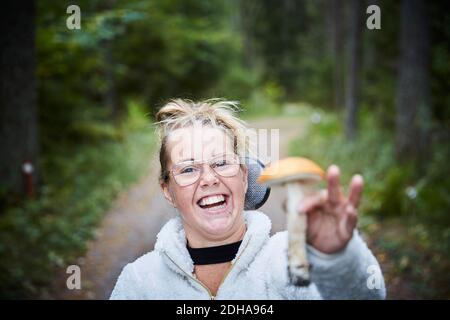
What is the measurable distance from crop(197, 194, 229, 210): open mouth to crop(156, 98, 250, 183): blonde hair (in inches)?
8.4

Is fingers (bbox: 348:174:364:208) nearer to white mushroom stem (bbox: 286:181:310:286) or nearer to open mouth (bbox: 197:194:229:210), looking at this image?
white mushroom stem (bbox: 286:181:310:286)

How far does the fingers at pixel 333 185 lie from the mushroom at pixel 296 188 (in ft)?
0.10

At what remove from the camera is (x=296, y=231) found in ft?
4.17

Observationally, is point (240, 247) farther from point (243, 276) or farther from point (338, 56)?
point (338, 56)

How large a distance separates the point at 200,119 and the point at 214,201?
359 mm

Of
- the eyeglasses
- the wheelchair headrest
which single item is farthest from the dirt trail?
the eyeglasses

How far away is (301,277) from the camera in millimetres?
1387

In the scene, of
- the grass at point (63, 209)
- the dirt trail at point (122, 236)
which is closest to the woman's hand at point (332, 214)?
the dirt trail at point (122, 236)

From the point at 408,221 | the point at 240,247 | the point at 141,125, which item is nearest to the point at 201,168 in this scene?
the point at 240,247

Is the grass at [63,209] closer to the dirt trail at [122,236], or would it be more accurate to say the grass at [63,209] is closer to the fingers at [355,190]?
the dirt trail at [122,236]

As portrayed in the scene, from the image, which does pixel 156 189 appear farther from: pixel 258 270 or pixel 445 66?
pixel 258 270

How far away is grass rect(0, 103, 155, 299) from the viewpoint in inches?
173
